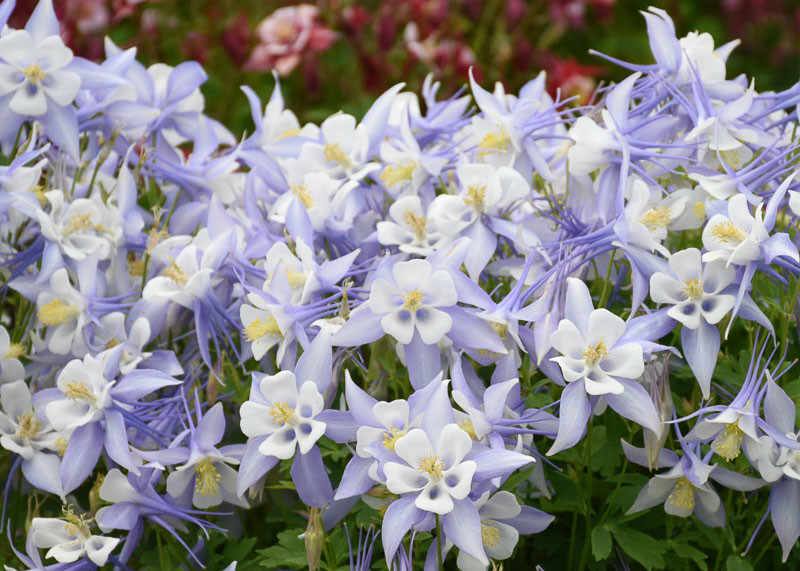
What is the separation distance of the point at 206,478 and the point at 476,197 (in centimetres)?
66

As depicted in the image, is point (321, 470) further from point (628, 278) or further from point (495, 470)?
point (628, 278)

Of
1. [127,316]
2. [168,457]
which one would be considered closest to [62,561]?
[168,457]

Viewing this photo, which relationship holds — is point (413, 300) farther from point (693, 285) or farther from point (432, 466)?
point (693, 285)

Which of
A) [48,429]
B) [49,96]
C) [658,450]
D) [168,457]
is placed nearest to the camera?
[658,450]

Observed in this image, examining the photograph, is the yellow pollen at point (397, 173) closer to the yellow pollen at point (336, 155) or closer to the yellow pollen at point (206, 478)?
the yellow pollen at point (336, 155)

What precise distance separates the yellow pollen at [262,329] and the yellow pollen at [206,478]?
8.8 inches

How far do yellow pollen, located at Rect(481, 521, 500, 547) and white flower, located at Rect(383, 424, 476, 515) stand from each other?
14cm

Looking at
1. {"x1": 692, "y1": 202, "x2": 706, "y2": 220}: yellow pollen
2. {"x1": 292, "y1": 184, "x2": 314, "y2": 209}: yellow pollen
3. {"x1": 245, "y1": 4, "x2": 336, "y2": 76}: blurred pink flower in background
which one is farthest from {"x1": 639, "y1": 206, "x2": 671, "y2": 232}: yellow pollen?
{"x1": 245, "y1": 4, "x2": 336, "y2": 76}: blurred pink flower in background

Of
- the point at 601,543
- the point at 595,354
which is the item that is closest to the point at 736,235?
the point at 595,354

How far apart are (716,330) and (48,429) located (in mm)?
1164

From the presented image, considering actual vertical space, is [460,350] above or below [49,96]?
below

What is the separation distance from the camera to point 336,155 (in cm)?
209

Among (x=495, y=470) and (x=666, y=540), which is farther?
(x=666, y=540)

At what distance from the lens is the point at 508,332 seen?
1.64 metres
